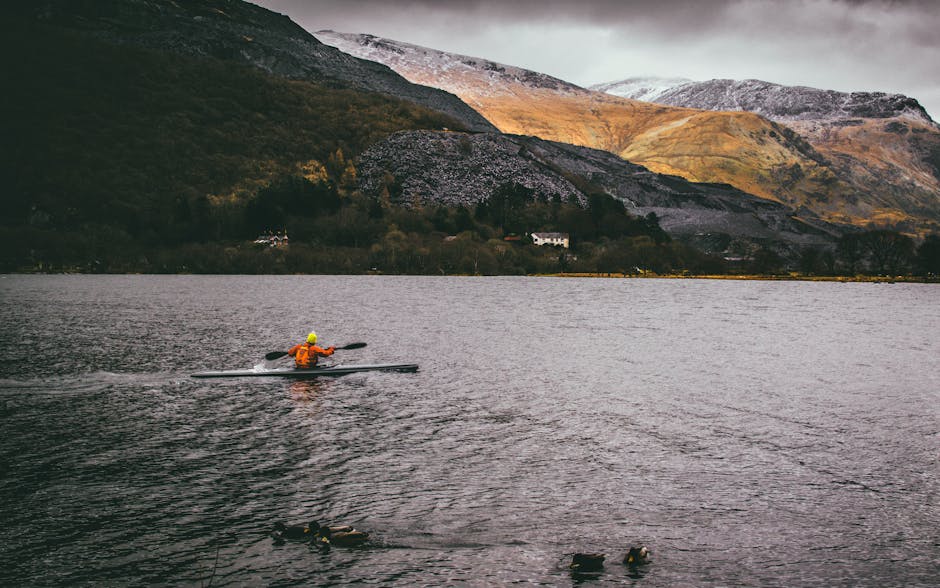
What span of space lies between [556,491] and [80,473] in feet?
66.6

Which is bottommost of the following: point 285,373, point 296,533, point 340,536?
point 296,533

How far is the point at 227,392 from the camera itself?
2071 inches

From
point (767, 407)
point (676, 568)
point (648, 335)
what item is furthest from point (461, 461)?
point (648, 335)

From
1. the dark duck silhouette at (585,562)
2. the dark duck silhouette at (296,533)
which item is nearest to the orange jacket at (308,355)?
the dark duck silhouette at (296,533)

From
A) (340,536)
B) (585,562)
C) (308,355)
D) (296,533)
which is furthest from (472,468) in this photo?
(308,355)

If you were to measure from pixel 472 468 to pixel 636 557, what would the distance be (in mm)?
11564

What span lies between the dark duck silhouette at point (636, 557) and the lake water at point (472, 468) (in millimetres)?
500

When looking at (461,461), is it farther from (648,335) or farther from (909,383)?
(648,335)

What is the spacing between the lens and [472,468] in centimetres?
3369

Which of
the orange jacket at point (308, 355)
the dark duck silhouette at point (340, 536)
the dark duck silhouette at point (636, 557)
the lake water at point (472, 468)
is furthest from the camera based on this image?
the orange jacket at point (308, 355)

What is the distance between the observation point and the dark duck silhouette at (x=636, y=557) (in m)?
23.2

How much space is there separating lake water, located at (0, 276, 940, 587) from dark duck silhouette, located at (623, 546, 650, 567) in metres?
0.50

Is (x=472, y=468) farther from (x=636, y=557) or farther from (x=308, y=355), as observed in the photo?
(x=308, y=355)

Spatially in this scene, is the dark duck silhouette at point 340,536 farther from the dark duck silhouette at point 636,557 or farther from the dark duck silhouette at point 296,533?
the dark duck silhouette at point 636,557
